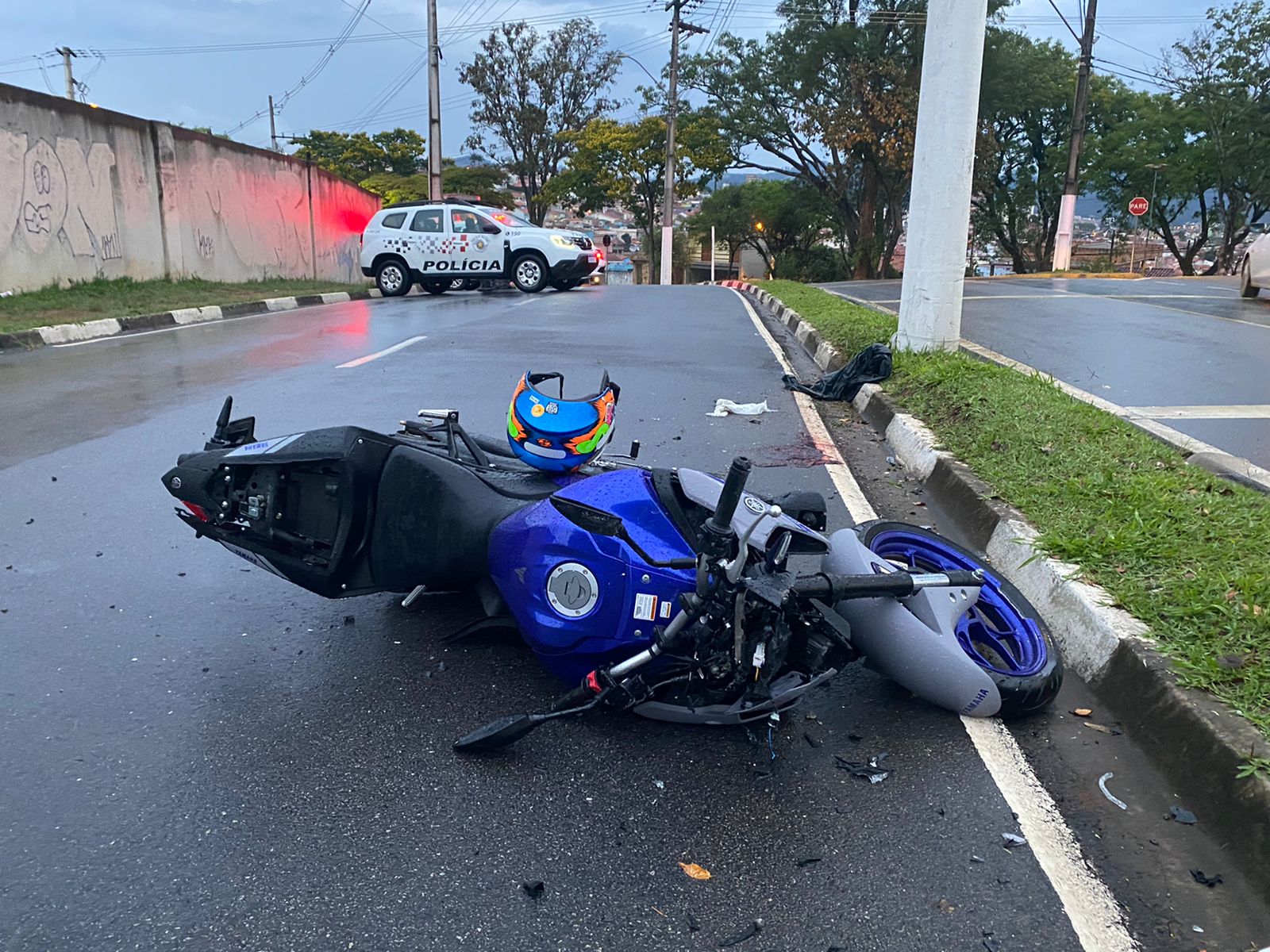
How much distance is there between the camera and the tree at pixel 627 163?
145 ft

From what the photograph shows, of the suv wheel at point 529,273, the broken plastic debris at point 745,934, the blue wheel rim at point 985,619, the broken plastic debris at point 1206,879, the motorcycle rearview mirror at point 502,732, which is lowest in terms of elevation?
the broken plastic debris at point 745,934

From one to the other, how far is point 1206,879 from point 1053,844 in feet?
1.09

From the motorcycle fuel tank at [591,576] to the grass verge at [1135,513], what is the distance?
5.18 feet

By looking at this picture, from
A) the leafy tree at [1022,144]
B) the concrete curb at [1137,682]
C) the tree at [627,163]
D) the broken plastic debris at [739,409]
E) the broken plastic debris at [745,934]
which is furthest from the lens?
the tree at [627,163]

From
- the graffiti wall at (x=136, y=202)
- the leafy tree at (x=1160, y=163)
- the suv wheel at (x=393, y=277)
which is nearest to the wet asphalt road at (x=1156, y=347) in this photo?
the suv wheel at (x=393, y=277)

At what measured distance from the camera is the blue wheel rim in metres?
3.13

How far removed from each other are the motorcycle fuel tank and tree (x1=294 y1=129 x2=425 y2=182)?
49.7 metres

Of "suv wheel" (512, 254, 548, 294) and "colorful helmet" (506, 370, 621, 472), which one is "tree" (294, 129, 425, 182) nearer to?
"suv wheel" (512, 254, 548, 294)

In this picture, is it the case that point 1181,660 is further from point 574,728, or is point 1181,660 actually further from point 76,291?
point 76,291

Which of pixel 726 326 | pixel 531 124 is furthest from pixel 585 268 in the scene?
pixel 531 124

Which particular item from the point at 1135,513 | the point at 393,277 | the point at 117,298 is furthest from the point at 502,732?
the point at 393,277

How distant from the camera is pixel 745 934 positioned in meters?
2.11

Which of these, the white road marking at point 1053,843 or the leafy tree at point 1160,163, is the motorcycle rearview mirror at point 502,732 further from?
the leafy tree at point 1160,163

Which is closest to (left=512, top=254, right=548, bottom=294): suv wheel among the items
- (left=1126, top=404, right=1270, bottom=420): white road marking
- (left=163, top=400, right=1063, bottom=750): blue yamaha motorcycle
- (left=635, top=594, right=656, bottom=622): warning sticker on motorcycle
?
A: (left=1126, top=404, right=1270, bottom=420): white road marking
